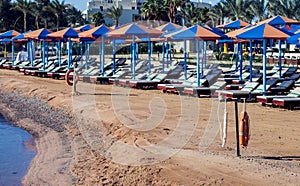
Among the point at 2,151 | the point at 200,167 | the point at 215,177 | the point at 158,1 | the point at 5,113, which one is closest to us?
the point at 215,177

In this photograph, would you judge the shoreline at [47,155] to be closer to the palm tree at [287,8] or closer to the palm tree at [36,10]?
the palm tree at [287,8]

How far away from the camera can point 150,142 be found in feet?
33.4

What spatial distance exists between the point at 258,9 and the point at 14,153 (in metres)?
43.2

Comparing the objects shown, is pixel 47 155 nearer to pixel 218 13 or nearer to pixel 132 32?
pixel 132 32

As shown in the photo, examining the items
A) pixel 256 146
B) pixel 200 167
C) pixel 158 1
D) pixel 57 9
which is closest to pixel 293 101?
pixel 256 146

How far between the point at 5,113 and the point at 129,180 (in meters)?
12.4

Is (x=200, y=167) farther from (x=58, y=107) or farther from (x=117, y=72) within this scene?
(x=117, y=72)

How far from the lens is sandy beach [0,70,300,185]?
7843mm

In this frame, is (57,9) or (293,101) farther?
(57,9)

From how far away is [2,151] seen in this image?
1347 cm

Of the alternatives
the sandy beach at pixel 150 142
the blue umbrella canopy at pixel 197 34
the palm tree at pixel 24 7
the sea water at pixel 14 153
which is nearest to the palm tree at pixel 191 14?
the palm tree at pixel 24 7

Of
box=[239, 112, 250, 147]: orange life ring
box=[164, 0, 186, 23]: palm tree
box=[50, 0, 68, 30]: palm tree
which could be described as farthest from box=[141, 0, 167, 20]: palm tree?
box=[239, 112, 250, 147]: orange life ring

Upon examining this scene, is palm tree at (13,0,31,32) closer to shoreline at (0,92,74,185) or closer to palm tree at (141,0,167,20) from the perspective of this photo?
palm tree at (141,0,167,20)

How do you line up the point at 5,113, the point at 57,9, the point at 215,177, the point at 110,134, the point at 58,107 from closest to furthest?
the point at 215,177, the point at 110,134, the point at 58,107, the point at 5,113, the point at 57,9
